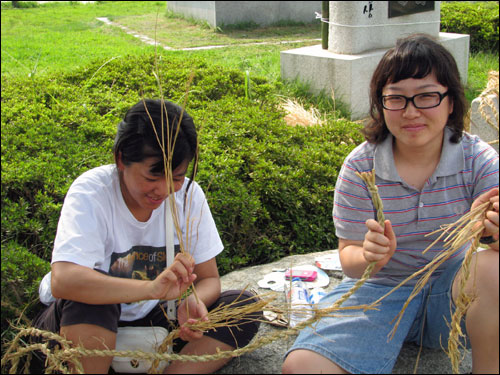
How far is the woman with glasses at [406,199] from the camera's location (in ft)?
6.16

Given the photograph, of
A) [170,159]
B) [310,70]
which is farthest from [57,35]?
[170,159]

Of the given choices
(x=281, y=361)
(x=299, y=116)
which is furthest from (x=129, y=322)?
(x=299, y=116)

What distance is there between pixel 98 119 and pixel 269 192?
51.1 inches

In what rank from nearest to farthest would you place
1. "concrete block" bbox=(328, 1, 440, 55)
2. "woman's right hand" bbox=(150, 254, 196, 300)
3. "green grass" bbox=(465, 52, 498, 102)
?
"woman's right hand" bbox=(150, 254, 196, 300) < "concrete block" bbox=(328, 1, 440, 55) < "green grass" bbox=(465, 52, 498, 102)

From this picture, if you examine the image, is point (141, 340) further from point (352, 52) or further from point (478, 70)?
point (478, 70)

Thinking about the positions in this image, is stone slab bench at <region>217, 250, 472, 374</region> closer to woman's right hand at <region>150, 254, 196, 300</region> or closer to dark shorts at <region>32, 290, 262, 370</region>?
dark shorts at <region>32, 290, 262, 370</region>

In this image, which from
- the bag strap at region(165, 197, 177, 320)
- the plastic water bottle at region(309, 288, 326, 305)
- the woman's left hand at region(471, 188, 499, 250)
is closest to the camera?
the woman's left hand at region(471, 188, 499, 250)

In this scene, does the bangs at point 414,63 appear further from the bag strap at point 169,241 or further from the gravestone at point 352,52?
the gravestone at point 352,52

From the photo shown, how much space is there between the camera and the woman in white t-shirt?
174 centimetres

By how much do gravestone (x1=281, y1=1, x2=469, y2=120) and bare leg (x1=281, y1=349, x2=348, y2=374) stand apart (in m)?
3.92

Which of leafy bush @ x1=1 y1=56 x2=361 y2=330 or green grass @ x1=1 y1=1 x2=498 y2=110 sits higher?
green grass @ x1=1 y1=1 x2=498 y2=110

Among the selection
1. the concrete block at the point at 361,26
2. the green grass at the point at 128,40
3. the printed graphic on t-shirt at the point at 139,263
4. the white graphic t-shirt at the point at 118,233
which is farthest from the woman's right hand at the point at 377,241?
the concrete block at the point at 361,26

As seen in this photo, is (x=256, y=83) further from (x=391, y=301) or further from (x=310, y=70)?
(x=391, y=301)

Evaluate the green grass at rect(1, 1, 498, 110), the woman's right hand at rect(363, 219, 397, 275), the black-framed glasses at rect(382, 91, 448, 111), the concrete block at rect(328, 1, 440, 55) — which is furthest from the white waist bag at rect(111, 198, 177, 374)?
the concrete block at rect(328, 1, 440, 55)
